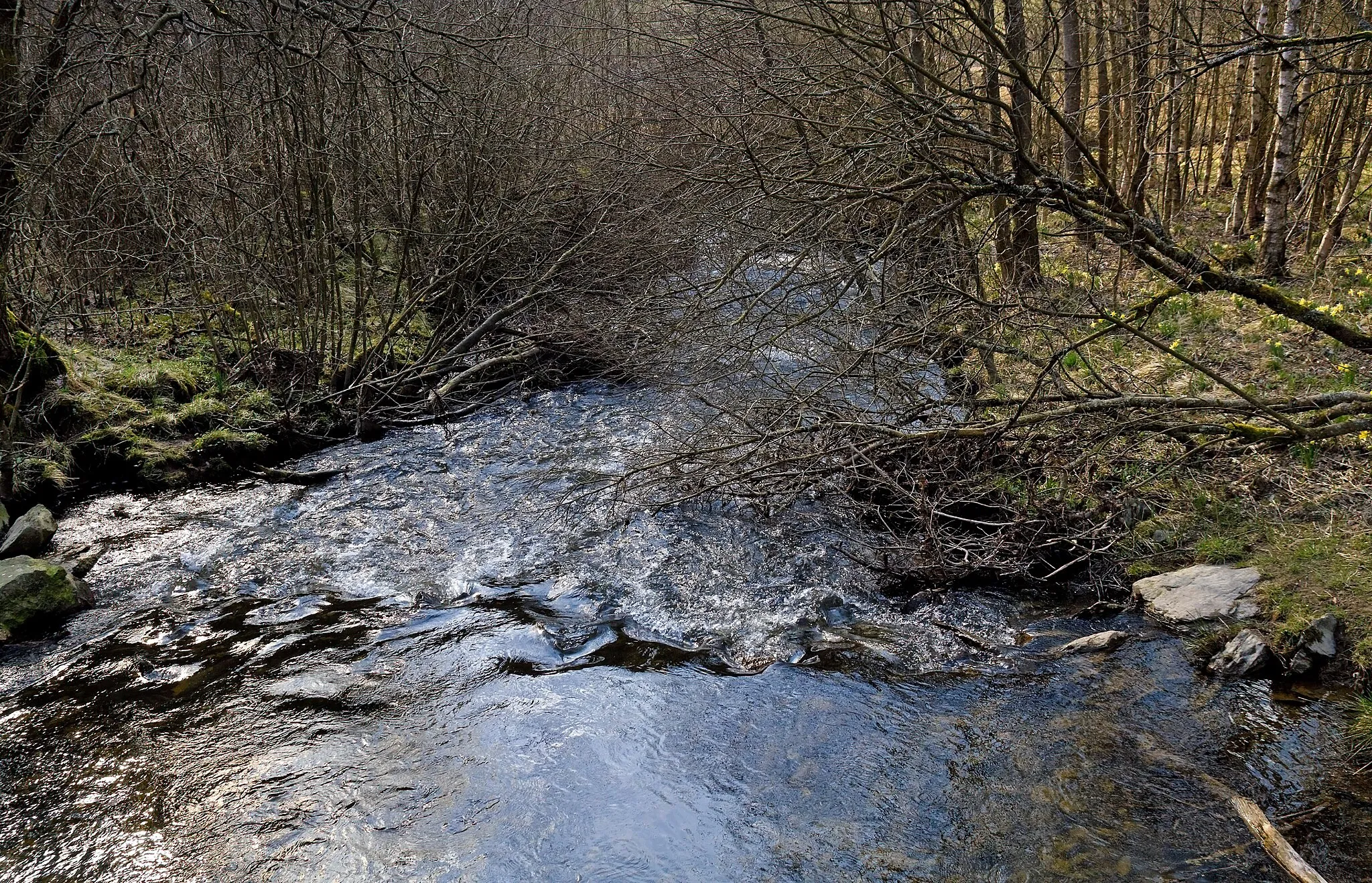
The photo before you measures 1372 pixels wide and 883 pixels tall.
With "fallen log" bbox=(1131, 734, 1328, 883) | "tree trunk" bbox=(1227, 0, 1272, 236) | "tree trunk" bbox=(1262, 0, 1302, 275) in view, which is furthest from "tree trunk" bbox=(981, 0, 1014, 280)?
"tree trunk" bbox=(1227, 0, 1272, 236)

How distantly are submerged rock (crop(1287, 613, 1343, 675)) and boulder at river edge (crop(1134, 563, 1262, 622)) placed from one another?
382 mm

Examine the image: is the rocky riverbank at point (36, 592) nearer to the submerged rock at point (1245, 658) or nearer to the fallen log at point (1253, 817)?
the fallen log at point (1253, 817)

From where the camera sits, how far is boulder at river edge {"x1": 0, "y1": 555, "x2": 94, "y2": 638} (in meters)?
5.88

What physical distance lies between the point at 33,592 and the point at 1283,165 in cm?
1035

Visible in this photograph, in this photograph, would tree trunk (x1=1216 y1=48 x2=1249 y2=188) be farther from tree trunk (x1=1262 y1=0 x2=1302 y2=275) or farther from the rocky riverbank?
the rocky riverbank

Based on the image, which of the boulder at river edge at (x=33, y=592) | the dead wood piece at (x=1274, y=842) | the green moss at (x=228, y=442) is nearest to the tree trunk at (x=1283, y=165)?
the dead wood piece at (x=1274, y=842)

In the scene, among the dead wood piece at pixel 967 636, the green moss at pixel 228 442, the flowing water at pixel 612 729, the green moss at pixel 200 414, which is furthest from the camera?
the green moss at pixel 200 414

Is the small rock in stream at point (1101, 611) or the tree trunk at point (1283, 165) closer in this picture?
the small rock in stream at point (1101, 611)

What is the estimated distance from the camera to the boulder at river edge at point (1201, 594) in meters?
5.35

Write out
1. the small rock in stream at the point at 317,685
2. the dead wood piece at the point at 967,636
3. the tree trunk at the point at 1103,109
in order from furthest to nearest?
the tree trunk at the point at 1103,109 < the dead wood piece at the point at 967,636 < the small rock in stream at the point at 317,685

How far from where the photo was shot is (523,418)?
1064cm

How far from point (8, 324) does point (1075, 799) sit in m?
8.88

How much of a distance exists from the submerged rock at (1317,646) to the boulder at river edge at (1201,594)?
1.25 feet

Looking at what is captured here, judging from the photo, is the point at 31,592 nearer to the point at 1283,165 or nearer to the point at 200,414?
the point at 200,414
